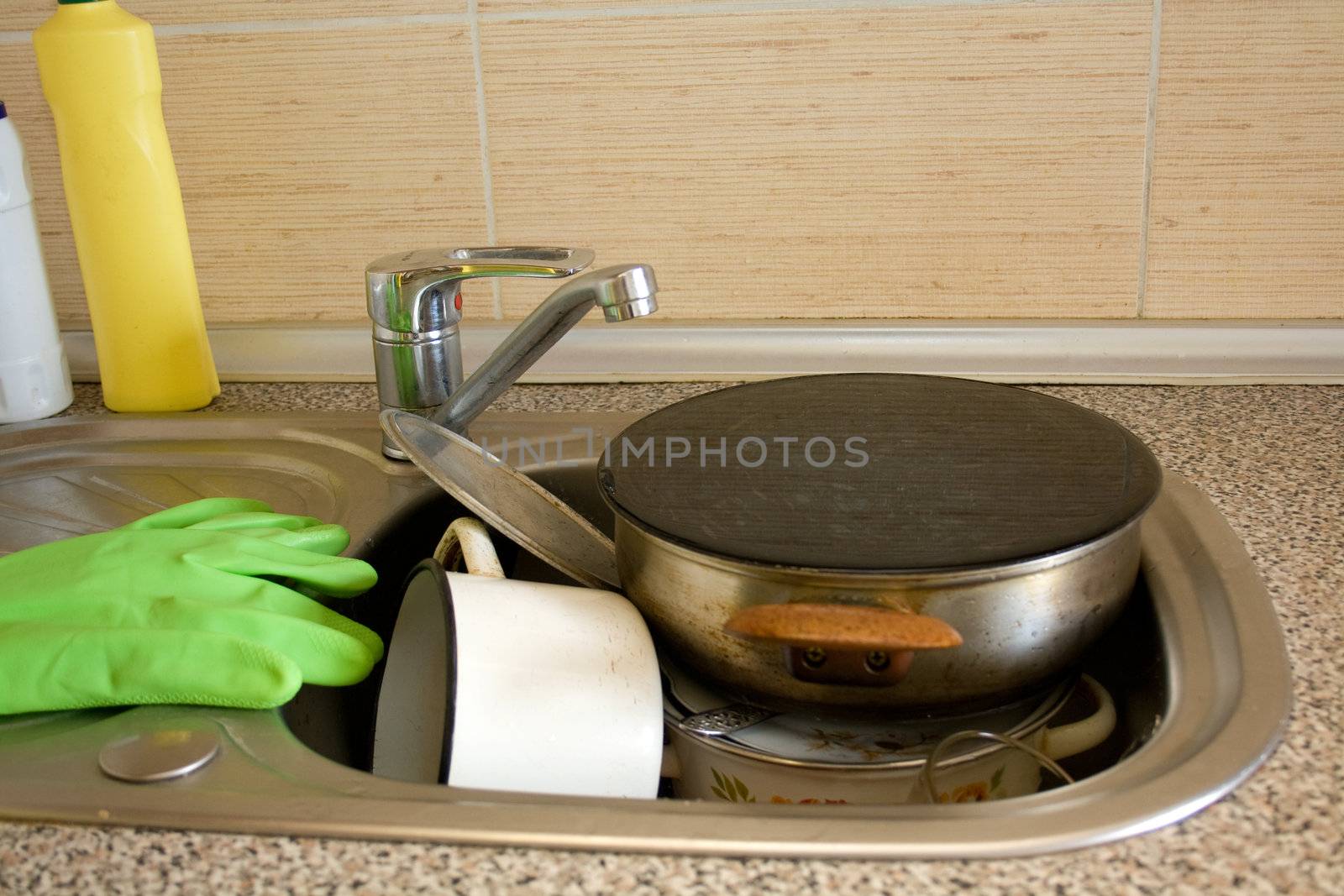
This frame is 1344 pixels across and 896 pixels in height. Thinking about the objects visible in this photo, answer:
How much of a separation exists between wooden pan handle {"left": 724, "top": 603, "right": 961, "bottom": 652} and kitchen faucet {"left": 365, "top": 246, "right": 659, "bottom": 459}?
0.21 meters

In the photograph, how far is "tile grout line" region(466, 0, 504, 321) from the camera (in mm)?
961

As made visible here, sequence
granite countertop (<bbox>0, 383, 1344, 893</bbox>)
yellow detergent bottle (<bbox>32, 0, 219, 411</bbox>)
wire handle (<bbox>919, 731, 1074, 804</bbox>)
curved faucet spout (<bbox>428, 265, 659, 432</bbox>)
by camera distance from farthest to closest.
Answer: yellow detergent bottle (<bbox>32, 0, 219, 411</bbox>) < curved faucet spout (<bbox>428, 265, 659, 432</bbox>) < wire handle (<bbox>919, 731, 1074, 804</bbox>) < granite countertop (<bbox>0, 383, 1344, 893</bbox>)

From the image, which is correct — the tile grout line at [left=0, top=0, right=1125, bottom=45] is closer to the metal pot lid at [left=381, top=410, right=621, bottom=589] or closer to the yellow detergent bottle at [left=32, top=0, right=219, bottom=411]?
the yellow detergent bottle at [left=32, top=0, right=219, bottom=411]

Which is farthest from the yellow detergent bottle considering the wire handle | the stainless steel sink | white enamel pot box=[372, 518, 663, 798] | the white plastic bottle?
the wire handle

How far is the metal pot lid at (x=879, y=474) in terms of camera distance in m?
0.58

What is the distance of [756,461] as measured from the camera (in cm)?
70

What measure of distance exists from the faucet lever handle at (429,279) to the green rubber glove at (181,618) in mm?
155

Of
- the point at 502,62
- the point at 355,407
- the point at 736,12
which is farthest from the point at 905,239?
the point at 355,407

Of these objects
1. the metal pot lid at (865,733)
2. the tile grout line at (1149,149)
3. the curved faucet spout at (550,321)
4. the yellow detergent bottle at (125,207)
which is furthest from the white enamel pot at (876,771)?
the yellow detergent bottle at (125,207)

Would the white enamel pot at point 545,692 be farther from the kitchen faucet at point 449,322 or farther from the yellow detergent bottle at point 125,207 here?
the yellow detergent bottle at point 125,207

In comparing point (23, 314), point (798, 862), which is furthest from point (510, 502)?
point (23, 314)

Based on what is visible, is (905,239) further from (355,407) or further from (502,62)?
(355,407)

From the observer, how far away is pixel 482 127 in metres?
0.99

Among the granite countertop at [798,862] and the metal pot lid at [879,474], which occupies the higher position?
the metal pot lid at [879,474]
